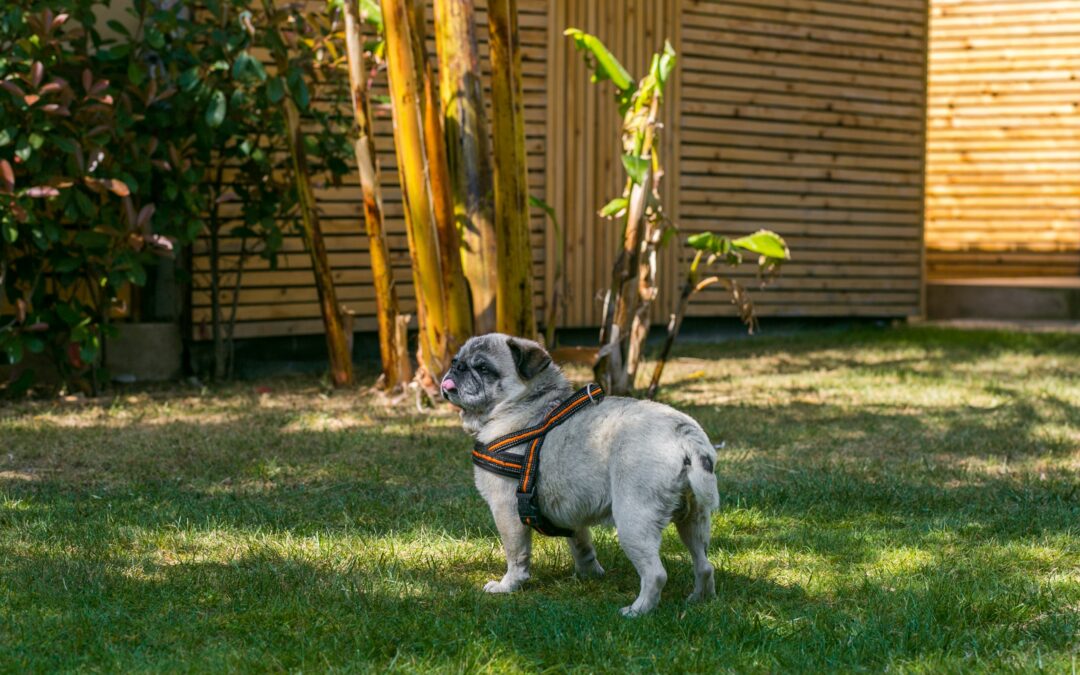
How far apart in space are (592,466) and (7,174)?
16.1 feet

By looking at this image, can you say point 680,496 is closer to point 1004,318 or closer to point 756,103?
point 756,103

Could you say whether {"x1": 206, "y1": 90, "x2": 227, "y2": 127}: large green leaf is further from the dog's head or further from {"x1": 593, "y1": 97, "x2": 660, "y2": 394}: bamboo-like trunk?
the dog's head

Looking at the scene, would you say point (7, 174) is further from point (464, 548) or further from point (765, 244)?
point (765, 244)

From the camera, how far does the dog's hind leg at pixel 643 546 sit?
149 inches

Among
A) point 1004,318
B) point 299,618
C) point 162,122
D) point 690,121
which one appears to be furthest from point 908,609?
point 1004,318

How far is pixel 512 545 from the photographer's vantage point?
4.19 meters

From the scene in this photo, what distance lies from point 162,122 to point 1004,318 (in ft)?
32.5

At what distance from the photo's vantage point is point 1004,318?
14.3m

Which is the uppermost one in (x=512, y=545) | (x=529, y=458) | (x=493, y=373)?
(x=493, y=373)

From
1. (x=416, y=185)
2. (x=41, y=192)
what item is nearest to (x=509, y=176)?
(x=416, y=185)

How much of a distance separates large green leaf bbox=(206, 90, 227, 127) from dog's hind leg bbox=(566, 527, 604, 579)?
4.72 metres

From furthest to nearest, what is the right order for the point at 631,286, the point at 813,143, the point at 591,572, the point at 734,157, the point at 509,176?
the point at 813,143, the point at 734,157, the point at 631,286, the point at 509,176, the point at 591,572

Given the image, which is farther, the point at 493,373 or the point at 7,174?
Answer: the point at 7,174

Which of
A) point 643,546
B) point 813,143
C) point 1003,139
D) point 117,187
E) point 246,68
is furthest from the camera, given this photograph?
point 1003,139
